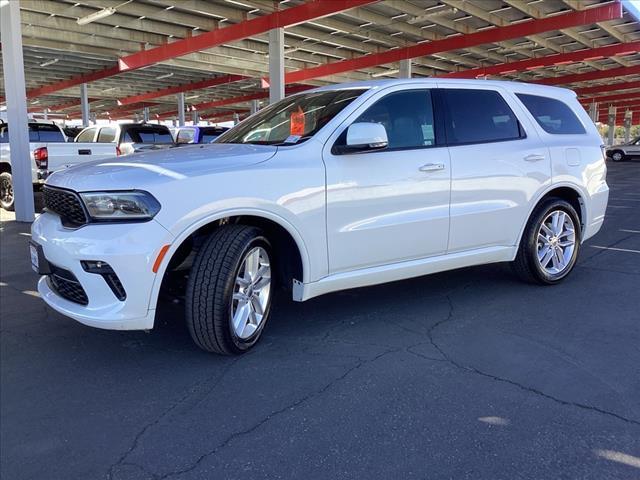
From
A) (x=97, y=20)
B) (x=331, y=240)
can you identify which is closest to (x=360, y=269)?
(x=331, y=240)

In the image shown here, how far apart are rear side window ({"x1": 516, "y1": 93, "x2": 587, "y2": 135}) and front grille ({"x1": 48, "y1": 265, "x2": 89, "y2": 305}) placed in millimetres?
4040

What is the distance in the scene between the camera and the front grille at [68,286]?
3.28 meters

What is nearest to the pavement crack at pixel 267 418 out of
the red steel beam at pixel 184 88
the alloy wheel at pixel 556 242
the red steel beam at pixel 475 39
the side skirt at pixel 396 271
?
the side skirt at pixel 396 271

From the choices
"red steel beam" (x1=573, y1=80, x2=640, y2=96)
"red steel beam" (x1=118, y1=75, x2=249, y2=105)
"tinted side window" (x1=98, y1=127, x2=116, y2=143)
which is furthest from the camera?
"red steel beam" (x1=573, y1=80, x2=640, y2=96)

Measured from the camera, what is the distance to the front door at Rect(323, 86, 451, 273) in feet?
12.4

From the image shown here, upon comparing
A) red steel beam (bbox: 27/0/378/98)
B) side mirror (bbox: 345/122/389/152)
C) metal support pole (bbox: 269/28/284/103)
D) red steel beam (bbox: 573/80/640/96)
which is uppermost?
red steel beam (bbox: 573/80/640/96)

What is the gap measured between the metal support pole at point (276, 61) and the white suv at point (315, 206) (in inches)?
480

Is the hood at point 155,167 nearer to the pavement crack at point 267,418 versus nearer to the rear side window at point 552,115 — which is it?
the pavement crack at point 267,418

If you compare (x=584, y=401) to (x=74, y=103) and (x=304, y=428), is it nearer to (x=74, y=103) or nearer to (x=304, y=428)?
(x=304, y=428)

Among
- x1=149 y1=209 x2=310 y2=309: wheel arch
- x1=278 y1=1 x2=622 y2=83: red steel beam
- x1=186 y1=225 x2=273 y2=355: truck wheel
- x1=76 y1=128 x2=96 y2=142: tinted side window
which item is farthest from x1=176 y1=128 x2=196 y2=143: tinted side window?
x1=186 y1=225 x2=273 y2=355: truck wheel

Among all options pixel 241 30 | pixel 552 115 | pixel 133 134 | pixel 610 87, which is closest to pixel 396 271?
pixel 552 115

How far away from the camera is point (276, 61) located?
16.8m

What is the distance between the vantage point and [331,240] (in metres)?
3.74

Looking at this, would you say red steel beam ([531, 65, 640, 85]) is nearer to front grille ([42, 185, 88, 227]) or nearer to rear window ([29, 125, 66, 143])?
rear window ([29, 125, 66, 143])
